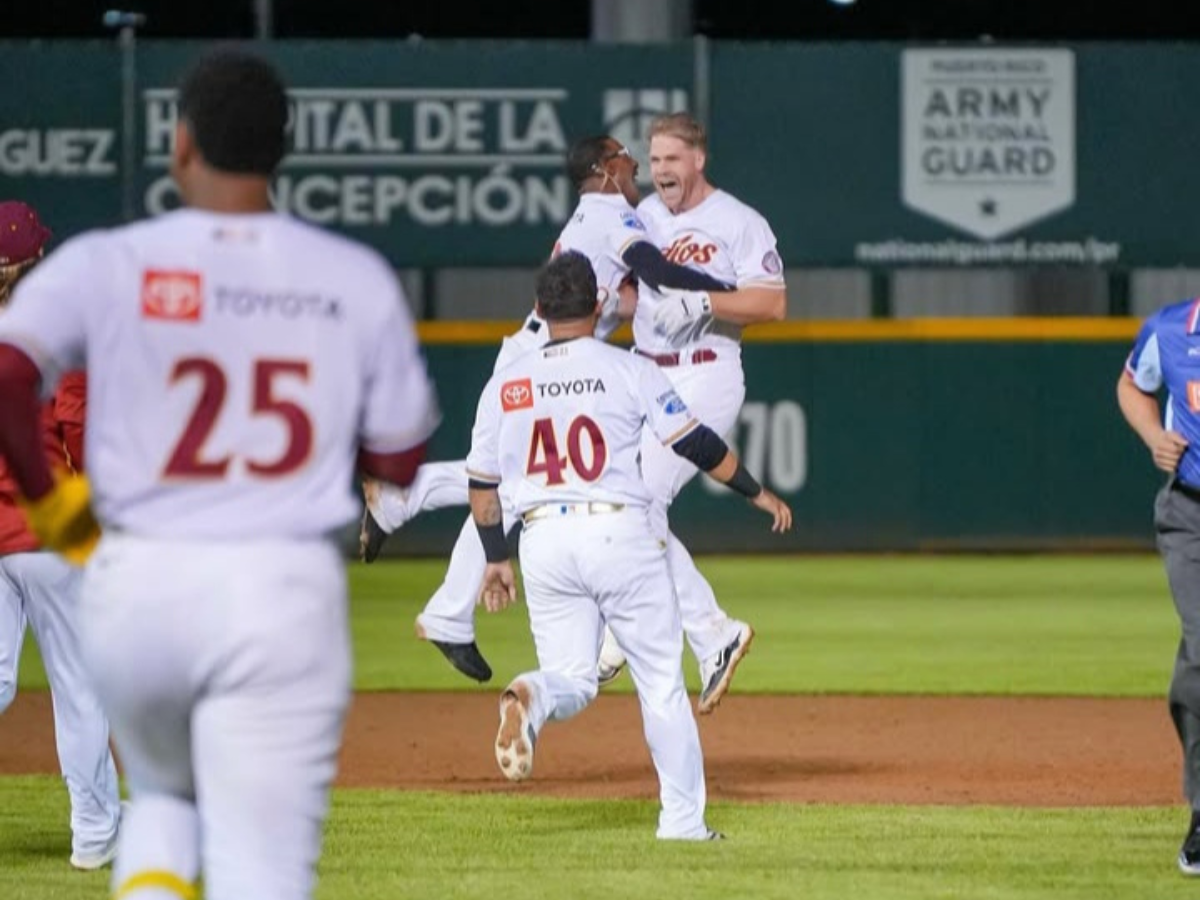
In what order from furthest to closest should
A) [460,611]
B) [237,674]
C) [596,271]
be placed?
1. [460,611]
2. [596,271]
3. [237,674]

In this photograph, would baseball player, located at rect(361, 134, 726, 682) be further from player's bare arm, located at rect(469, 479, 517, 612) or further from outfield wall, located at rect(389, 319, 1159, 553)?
outfield wall, located at rect(389, 319, 1159, 553)

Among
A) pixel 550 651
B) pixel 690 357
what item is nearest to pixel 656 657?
pixel 550 651

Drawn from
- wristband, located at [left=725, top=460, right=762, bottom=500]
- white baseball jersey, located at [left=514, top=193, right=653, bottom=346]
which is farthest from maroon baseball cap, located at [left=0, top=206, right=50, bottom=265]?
white baseball jersey, located at [left=514, top=193, right=653, bottom=346]

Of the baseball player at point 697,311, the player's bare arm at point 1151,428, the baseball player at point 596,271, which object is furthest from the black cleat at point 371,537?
the player's bare arm at point 1151,428

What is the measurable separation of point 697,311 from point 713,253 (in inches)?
10.5

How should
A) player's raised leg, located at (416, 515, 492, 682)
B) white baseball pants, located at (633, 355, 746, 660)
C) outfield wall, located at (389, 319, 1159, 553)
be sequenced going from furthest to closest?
outfield wall, located at (389, 319, 1159, 553) → player's raised leg, located at (416, 515, 492, 682) → white baseball pants, located at (633, 355, 746, 660)

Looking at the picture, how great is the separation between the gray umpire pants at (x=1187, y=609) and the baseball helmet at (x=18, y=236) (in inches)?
125

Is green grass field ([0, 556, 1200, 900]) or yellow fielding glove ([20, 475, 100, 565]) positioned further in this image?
green grass field ([0, 556, 1200, 900])

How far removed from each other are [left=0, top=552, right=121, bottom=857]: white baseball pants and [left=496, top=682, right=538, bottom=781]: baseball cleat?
1111mm

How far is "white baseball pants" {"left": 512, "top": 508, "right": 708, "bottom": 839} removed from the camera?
7.46 metres

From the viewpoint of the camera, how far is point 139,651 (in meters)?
3.86

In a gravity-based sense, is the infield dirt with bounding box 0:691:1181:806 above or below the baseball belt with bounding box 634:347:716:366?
below

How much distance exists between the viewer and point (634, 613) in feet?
24.6

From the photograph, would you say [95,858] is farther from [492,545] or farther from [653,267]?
[653,267]
